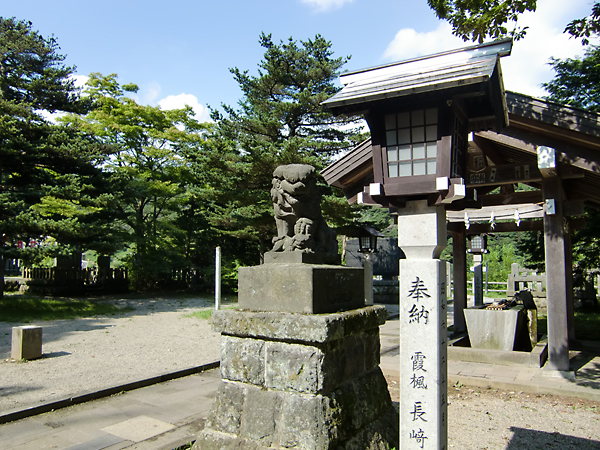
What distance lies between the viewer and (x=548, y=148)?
6.37 metres

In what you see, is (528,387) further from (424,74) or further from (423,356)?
(424,74)

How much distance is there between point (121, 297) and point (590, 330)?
17609mm

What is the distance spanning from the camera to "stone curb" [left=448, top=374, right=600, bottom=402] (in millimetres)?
5833

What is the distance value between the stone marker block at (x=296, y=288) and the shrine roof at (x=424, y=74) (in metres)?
1.37

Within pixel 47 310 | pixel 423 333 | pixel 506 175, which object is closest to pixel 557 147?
pixel 506 175

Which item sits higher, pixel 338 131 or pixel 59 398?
pixel 338 131

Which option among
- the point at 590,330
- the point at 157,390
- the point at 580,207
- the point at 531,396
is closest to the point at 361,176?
the point at 580,207

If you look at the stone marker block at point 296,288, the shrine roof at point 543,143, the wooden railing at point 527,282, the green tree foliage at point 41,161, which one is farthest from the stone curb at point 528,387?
the green tree foliage at point 41,161

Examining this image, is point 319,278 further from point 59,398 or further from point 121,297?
point 121,297

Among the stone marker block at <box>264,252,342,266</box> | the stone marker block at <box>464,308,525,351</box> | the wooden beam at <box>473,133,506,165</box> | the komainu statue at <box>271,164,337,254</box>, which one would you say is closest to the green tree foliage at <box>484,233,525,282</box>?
the wooden beam at <box>473,133,506,165</box>

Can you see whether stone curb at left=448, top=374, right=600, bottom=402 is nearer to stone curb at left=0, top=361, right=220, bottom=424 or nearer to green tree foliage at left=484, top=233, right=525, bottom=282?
stone curb at left=0, top=361, right=220, bottom=424

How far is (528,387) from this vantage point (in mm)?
6168

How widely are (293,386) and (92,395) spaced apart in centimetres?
391

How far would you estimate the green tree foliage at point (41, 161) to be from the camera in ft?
45.5
